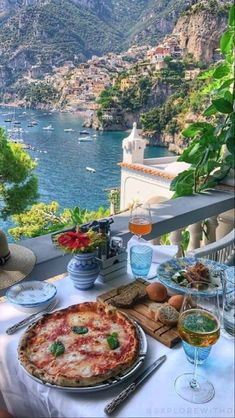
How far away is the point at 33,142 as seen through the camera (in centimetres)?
2488

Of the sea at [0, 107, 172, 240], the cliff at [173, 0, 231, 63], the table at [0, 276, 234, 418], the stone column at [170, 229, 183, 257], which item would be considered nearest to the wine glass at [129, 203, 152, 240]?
the table at [0, 276, 234, 418]

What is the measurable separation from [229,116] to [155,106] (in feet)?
73.5

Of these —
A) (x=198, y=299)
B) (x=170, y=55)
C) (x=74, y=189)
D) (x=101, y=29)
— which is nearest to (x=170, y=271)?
(x=198, y=299)

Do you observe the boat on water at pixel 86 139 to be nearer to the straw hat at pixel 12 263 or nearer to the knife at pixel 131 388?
the straw hat at pixel 12 263

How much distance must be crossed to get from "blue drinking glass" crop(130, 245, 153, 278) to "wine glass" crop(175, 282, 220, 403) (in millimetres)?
416

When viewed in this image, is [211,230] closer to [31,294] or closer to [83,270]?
[83,270]

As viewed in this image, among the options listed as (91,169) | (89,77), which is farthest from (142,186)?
(89,77)

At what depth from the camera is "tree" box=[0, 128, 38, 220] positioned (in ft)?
34.8

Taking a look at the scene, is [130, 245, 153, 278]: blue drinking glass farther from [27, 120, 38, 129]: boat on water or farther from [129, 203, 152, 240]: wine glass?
[27, 120, 38, 129]: boat on water

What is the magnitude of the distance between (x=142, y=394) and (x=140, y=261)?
526mm

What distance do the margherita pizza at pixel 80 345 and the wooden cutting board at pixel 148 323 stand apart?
0.04 metres

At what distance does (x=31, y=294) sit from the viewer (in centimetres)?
105

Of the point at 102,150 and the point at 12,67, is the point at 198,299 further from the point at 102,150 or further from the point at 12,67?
the point at 102,150

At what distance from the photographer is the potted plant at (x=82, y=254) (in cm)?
108
